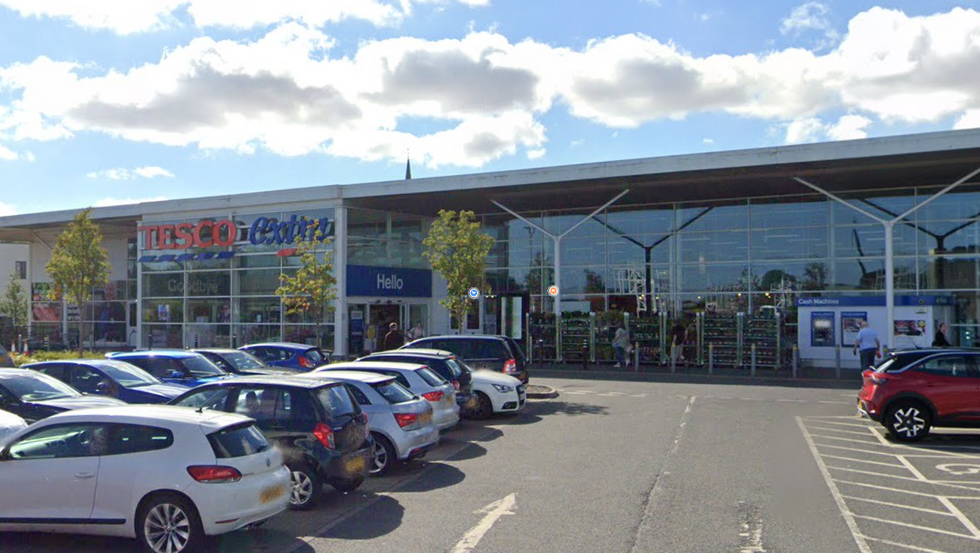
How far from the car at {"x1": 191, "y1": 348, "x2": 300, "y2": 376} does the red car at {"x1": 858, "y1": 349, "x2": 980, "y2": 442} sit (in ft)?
38.6

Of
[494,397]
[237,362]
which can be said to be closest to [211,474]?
[494,397]

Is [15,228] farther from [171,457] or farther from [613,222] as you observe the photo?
[171,457]

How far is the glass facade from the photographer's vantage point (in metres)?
34.0

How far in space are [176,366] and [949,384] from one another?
46.2 ft

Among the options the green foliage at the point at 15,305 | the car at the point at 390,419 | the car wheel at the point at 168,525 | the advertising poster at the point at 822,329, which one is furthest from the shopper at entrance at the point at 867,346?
the green foliage at the point at 15,305

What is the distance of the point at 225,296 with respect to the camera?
3553 centimetres

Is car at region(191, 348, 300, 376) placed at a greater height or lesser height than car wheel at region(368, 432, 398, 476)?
greater

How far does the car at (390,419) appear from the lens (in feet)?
36.1

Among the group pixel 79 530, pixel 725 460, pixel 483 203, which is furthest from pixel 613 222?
pixel 79 530

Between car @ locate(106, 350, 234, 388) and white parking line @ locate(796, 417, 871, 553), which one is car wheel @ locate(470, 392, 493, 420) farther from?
white parking line @ locate(796, 417, 871, 553)

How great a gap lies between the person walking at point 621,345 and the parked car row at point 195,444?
16.7 metres

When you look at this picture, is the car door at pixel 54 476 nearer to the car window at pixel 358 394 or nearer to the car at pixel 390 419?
the car at pixel 390 419

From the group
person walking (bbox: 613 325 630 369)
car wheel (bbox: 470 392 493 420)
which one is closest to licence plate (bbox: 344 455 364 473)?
car wheel (bbox: 470 392 493 420)

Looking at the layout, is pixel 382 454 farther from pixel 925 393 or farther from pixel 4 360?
pixel 4 360
